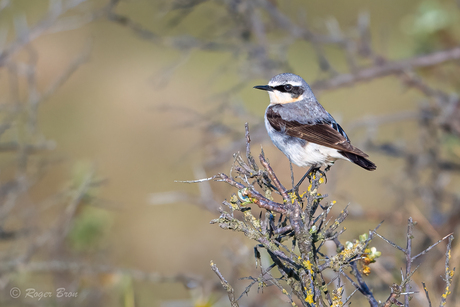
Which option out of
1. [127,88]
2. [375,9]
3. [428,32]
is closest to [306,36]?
[428,32]

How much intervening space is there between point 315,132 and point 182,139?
7.21m

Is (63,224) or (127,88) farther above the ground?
(63,224)

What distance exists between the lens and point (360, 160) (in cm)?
330

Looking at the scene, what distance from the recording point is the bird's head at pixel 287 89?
425 centimetres

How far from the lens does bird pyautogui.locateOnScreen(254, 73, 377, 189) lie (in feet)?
11.4

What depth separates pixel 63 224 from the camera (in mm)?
4168

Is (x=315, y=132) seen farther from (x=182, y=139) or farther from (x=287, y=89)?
(x=182, y=139)

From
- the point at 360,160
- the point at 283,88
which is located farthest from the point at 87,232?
the point at 360,160

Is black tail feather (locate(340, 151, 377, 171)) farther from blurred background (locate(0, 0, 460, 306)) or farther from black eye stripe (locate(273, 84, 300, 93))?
black eye stripe (locate(273, 84, 300, 93))

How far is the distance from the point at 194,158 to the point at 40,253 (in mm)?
4513

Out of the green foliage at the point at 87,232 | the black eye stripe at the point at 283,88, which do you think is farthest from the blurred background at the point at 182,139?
the black eye stripe at the point at 283,88

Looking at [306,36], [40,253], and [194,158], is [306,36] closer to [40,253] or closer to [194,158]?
[40,253]

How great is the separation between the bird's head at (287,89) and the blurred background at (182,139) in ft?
2.27

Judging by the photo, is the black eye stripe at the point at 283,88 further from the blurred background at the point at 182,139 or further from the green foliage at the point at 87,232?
the green foliage at the point at 87,232
